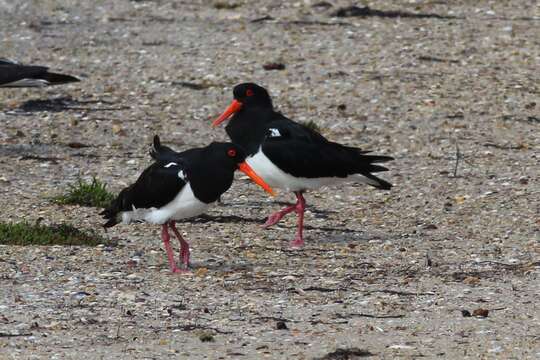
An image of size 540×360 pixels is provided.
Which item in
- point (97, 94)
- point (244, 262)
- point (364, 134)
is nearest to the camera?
point (244, 262)

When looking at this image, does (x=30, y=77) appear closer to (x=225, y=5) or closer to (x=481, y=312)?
(x=225, y=5)

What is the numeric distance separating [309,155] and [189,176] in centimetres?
201

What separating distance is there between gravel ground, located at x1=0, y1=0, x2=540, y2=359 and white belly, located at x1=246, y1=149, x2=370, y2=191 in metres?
0.49

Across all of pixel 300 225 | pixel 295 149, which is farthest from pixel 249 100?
pixel 300 225

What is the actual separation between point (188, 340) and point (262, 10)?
1313cm

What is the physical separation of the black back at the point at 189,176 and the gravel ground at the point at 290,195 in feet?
1.79

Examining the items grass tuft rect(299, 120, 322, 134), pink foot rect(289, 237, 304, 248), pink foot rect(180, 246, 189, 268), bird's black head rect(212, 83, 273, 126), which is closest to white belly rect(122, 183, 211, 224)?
pink foot rect(180, 246, 189, 268)

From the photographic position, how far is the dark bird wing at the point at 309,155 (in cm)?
1252

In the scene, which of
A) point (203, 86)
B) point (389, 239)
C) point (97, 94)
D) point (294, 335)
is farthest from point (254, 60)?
point (294, 335)

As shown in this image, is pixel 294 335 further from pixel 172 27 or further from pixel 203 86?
pixel 172 27

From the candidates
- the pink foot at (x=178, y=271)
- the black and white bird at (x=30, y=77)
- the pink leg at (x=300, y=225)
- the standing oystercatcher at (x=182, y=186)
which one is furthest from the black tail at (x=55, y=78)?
the pink foot at (x=178, y=271)

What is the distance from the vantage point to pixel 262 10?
21.5m

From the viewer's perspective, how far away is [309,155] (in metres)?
12.6

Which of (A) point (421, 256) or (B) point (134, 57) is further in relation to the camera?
(B) point (134, 57)
